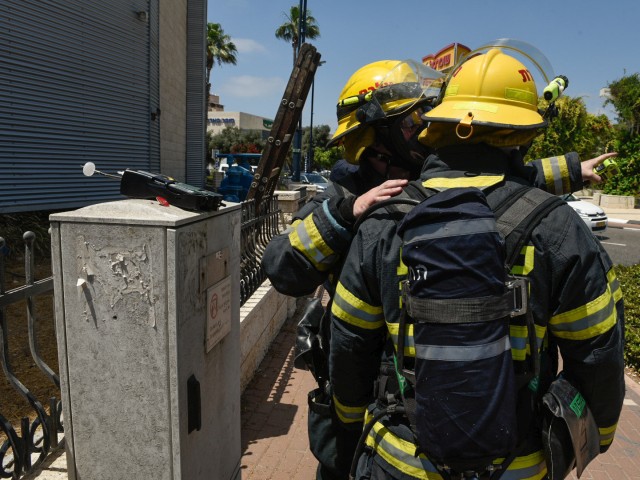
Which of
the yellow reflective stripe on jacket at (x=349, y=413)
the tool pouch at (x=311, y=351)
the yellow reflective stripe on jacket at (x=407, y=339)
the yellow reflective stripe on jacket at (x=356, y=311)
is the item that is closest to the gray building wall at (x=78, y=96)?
the tool pouch at (x=311, y=351)

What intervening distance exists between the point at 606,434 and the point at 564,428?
0.34 meters

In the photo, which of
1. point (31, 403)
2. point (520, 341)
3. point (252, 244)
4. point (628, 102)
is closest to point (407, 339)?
point (520, 341)

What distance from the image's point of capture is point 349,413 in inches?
80.2

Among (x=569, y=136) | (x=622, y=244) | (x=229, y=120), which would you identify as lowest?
(x=622, y=244)

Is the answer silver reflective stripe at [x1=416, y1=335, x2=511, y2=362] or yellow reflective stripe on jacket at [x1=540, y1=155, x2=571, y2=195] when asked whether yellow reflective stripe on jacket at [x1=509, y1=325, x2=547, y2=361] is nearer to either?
silver reflective stripe at [x1=416, y1=335, x2=511, y2=362]

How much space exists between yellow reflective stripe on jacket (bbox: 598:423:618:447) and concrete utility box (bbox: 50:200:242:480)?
1.46 m

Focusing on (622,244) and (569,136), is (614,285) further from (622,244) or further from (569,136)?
(569,136)

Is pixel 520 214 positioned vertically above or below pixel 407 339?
above

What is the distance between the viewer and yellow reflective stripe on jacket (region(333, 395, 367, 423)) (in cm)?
202

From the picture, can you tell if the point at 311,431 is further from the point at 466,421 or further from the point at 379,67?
the point at 379,67

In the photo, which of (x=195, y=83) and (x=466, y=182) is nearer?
(x=466, y=182)

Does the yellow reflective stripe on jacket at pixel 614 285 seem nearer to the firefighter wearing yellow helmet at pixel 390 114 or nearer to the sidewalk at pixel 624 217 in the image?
the firefighter wearing yellow helmet at pixel 390 114

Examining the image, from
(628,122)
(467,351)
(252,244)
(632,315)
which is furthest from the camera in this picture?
(628,122)

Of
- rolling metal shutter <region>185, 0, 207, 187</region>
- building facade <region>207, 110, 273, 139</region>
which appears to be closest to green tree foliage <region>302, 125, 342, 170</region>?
building facade <region>207, 110, 273, 139</region>
